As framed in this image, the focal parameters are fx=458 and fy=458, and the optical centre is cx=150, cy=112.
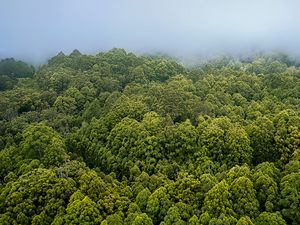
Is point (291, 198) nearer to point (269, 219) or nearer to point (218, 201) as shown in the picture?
point (269, 219)

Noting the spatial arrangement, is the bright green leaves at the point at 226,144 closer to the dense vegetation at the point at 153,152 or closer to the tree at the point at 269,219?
the dense vegetation at the point at 153,152

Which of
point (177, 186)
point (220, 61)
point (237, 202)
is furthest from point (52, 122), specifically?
point (220, 61)

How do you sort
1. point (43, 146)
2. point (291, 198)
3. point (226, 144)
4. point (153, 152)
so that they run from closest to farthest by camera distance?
point (291, 198)
point (226, 144)
point (153, 152)
point (43, 146)

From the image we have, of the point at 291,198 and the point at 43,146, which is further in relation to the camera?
the point at 43,146

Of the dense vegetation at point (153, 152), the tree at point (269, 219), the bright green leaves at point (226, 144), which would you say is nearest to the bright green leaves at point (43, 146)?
the dense vegetation at point (153, 152)

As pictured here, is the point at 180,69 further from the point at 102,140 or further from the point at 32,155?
the point at 32,155

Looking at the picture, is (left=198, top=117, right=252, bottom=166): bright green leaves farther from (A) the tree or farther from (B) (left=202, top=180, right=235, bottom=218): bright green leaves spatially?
(A) the tree

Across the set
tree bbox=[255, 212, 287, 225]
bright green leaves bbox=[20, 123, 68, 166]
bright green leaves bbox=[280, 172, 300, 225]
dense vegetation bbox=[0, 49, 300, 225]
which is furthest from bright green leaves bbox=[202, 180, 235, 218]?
bright green leaves bbox=[20, 123, 68, 166]

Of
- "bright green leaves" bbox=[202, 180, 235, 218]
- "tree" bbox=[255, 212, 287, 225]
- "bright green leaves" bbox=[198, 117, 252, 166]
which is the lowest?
"tree" bbox=[255, 212, 287, 225]

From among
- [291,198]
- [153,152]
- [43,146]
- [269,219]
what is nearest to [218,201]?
[269,219]
